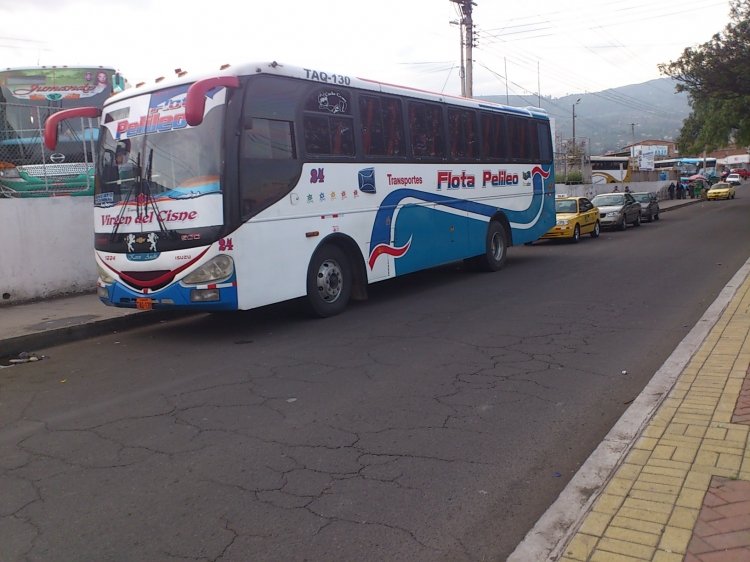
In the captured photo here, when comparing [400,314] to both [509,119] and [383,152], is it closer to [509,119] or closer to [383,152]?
[383,152]

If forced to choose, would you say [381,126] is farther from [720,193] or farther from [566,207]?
[720,193]

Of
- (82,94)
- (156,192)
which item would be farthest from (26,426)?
(82,94)

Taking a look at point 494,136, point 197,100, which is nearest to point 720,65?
point 494,136

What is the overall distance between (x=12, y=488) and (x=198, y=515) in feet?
4.40

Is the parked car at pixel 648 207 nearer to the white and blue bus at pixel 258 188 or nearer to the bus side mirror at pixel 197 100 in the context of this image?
the white and blue bus at pixel 258 188

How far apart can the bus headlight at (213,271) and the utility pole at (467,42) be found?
1919 cm

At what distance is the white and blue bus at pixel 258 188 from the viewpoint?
25.5 feet

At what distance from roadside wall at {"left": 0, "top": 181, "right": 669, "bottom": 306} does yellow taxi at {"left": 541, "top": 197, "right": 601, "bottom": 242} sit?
43.7 feet

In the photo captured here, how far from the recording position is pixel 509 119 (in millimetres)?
14094

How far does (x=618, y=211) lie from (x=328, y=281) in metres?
19.0

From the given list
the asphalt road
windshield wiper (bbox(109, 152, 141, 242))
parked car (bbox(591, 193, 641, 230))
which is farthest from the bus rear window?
parked car (bbox(591, 193, 641, 230))

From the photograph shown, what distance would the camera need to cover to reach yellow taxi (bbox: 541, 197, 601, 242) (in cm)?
2050

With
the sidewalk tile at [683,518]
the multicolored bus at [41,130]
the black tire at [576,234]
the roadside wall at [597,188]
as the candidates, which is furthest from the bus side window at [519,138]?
the roadside wall at [597,188]

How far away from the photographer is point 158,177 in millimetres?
8039
